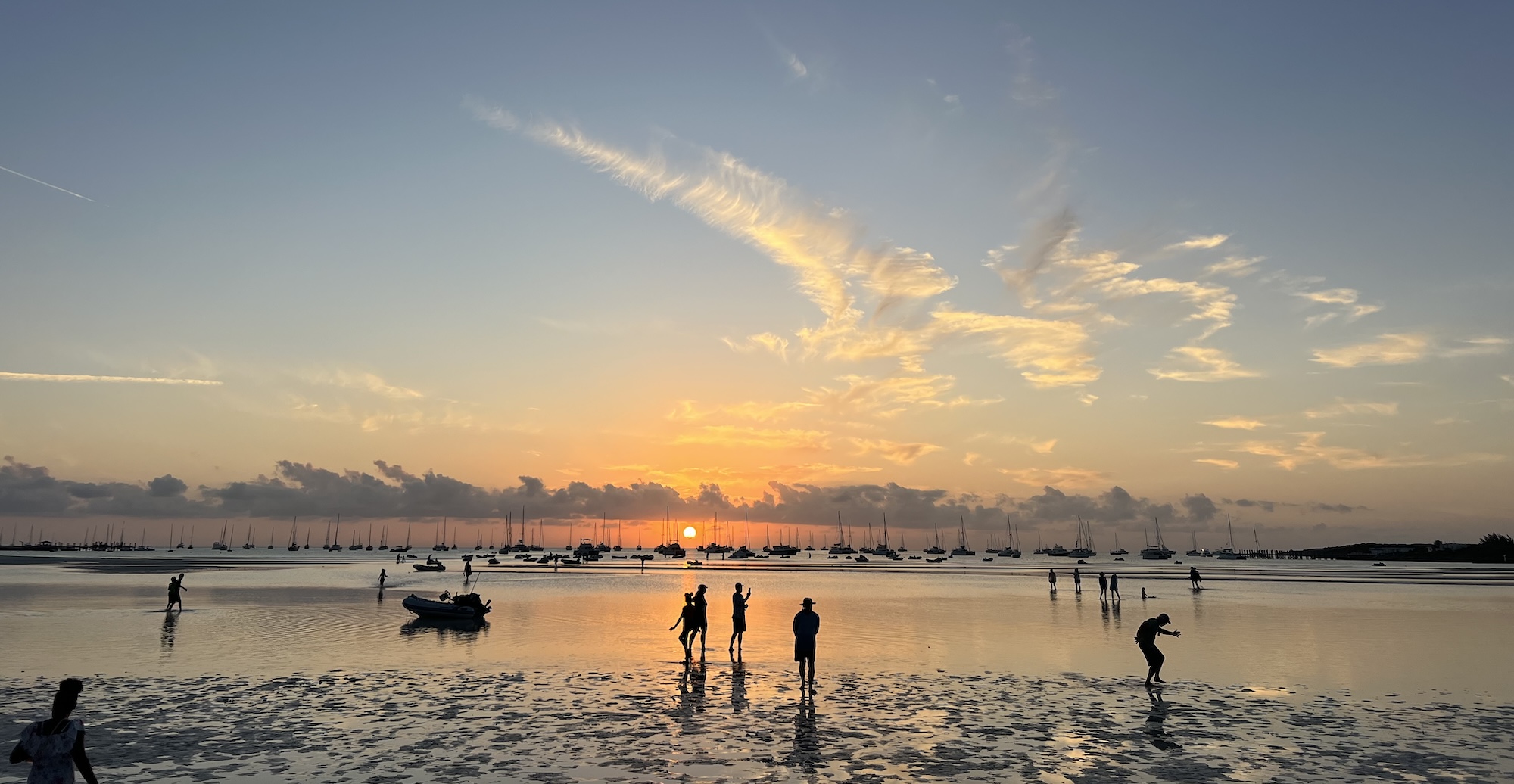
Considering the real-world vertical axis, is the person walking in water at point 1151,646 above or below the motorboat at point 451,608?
above

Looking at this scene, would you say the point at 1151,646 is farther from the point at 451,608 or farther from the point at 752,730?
the point at 451,608

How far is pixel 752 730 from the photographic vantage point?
16.2 metres

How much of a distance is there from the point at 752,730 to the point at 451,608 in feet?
83.0

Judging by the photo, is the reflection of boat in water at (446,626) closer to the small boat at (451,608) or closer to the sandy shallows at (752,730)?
the small boat at (451,608)

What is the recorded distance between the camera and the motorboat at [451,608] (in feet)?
122

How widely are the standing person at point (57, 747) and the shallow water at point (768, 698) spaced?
4.34m

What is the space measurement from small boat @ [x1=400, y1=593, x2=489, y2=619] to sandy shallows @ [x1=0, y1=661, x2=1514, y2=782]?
595 inches

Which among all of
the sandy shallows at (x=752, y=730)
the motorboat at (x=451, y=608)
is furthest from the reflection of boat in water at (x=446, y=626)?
the sandy shallows at (x=752, y=730)

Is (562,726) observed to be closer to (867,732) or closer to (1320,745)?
(867,732)

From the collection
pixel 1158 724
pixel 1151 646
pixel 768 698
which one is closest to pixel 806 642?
pixel 768 698

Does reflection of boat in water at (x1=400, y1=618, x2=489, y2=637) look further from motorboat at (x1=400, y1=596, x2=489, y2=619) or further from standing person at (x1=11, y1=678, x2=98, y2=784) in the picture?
standing person at (x1=11, y1=678, x2=98, y2=784)

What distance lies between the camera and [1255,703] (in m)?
19.0

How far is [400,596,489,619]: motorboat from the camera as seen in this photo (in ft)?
122

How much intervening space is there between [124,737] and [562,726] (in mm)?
7807
